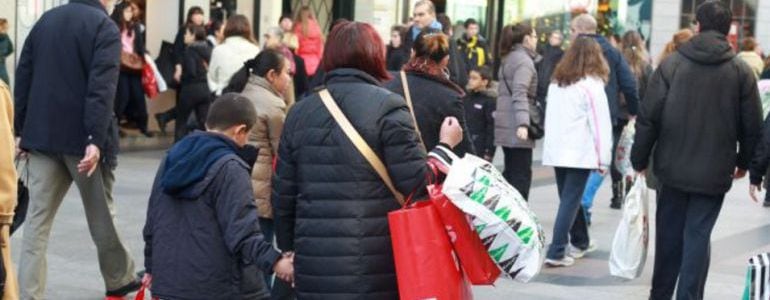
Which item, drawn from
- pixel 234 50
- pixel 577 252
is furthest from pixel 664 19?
pixel 234 50

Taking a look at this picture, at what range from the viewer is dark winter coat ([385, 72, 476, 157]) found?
808 cm

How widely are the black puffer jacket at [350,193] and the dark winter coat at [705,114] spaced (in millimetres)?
3163

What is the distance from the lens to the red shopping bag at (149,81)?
17.2m

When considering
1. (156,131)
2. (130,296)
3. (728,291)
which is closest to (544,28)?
(156,131)

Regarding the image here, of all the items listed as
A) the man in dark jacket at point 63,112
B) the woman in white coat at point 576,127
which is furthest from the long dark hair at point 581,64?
the man in dark jacket at point 63,112

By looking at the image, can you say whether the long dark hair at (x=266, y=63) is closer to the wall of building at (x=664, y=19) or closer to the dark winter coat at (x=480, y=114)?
the dark winter coat at (x=480, y=114)

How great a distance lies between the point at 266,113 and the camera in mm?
8094

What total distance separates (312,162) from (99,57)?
2648mm

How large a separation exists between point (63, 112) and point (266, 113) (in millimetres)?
1086

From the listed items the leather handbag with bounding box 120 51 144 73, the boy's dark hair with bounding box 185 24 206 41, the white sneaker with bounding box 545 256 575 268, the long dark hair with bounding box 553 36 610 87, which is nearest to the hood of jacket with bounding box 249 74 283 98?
the long dark hair with bounding box 553 36 610 87

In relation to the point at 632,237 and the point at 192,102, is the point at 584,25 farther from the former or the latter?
the point at 192,102

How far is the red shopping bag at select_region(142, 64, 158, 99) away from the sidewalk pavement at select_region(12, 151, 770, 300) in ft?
6.34

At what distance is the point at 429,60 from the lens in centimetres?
829

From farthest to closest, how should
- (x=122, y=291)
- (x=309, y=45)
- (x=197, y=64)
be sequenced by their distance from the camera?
(x=309, y=45)
(x=197, y=64)
(x=122, y=291)
